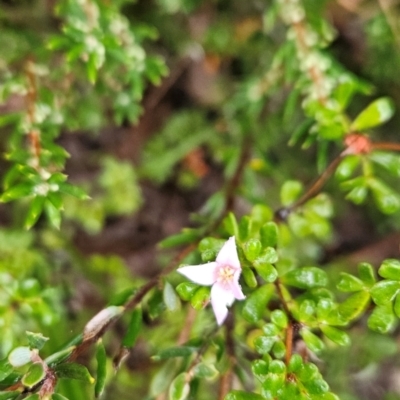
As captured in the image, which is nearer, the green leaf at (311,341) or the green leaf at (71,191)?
the green leaf at (311,341)

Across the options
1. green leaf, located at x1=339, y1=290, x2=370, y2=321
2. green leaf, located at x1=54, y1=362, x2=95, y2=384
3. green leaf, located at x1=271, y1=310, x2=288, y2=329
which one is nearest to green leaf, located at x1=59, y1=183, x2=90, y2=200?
green leaf, located at x1=54, y1=362, x2=95, y2=384

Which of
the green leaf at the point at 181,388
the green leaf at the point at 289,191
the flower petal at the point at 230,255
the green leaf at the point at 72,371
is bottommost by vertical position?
the green leaf at the point at 181,388

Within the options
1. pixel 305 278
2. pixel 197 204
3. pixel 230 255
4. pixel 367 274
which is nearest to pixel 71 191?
pixel 230 255

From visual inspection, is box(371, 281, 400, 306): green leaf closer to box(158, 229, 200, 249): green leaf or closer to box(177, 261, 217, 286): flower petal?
box(177, 261, 217, 286): flower petal

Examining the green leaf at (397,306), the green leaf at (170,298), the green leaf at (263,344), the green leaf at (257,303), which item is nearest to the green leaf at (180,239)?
the green leaf at (170,298)

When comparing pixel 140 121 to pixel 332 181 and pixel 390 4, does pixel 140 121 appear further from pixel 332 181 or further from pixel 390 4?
pixel 390 4

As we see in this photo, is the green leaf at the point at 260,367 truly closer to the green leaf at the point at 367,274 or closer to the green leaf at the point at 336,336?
the green leaf at the point at 336,336

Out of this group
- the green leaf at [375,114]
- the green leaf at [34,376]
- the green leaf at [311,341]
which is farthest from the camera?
the green leaf at [375,114]
